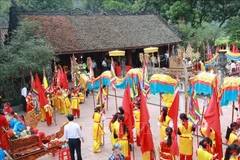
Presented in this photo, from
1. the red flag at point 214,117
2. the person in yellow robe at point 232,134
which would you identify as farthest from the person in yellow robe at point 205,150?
the person in yellow robe at point 232,134

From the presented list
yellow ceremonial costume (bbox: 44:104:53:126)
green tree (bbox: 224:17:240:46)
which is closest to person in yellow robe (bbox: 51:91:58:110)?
yellow ceremonial costume (bbox: 44:104:53:126)

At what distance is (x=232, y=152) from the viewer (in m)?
4.60

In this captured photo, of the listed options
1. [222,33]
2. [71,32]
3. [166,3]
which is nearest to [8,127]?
[71,32]

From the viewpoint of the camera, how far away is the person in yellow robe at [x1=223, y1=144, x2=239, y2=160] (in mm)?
4574

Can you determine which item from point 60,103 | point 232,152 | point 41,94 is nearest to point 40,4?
point 60,103

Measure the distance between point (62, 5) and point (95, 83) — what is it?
26534mm

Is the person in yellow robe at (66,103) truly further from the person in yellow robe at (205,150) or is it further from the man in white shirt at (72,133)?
the person in yellow robe at (205,150)

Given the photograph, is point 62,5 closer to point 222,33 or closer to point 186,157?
point 222,33

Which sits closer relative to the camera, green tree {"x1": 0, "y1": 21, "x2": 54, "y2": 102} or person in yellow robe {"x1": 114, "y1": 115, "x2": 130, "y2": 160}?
person in yellow robe {"x1": 114, "y1": 115, "x2": 130, "y2": 160}

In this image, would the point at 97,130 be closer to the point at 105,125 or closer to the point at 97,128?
the point at 97,128

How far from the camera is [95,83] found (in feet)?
41.0

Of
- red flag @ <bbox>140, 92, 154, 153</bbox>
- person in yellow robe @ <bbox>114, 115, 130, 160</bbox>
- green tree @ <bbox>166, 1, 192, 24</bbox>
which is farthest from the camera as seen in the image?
green tree @ <bbox>166, 1, 192, 24</bbox>

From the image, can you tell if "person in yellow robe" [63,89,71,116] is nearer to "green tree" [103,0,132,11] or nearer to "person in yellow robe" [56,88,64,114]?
"person in yellow robe" [56,88,64,114]

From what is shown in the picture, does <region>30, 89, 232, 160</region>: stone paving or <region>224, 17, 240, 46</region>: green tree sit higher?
<region>224, 17, 240, 46</region>: green tree
